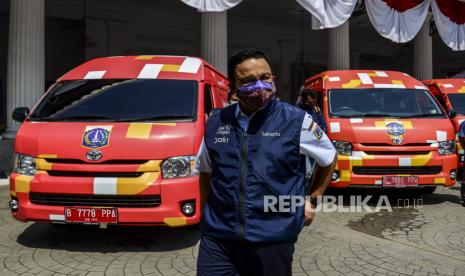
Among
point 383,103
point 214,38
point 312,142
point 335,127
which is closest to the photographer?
point 312,142

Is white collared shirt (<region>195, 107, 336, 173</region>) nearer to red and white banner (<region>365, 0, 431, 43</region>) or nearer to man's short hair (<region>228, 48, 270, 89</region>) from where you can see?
Answer: man's short hair (<region>228, 48, 270, 89</region>)

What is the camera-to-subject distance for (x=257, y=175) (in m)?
2.09

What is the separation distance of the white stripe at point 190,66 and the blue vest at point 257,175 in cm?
317

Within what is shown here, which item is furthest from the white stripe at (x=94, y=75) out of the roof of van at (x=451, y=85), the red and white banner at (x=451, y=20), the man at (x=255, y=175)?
the red and white banner at (x=451, y=20)

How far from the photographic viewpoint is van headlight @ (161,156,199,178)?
4.22 meters

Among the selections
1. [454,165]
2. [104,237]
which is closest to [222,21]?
[454,165]

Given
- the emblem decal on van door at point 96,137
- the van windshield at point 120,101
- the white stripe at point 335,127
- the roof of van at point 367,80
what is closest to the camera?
the emblem decal on van door at point 96,137

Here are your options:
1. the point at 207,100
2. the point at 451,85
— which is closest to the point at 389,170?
the point at 207,100

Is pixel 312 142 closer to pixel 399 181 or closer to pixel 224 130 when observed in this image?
pixel 224 130

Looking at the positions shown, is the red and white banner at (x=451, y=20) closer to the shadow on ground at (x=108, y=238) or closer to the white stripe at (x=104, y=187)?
the shadow on ground at (x=108, y=238)

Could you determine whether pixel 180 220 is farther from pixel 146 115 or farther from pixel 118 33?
pixel 118 33

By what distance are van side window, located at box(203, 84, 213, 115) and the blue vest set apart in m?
2.82

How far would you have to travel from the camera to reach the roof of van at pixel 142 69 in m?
5.20

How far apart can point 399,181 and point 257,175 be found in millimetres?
4633
